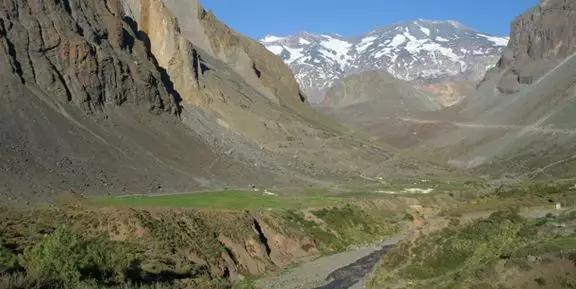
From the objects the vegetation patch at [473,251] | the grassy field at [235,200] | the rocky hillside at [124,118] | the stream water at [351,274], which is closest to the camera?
the vegetation patch at [473,251]

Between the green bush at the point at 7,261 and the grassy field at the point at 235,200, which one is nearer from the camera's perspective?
the green bush at the point at 7,261

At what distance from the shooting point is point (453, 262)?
4344 cm

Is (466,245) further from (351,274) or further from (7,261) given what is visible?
(7,261)

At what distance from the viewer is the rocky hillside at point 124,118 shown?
97375 millimetres

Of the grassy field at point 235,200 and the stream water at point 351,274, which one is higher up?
the grassy field at point 235,200

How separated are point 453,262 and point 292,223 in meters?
34.1

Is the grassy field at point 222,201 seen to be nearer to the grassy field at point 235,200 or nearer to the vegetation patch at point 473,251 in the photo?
the grassy field at point 235,200

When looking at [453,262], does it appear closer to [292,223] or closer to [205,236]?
[205,236]

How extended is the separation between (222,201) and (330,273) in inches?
1402

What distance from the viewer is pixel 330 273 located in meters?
58.5

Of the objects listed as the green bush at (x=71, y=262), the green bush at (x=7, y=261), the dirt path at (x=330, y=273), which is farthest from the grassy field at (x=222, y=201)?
the green bush at (x=71, y=262)

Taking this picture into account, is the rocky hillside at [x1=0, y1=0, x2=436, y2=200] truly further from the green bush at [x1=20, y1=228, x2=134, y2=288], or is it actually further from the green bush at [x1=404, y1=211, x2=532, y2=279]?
the green bush at [x1=404, y1=211, x2=532, y2=279]

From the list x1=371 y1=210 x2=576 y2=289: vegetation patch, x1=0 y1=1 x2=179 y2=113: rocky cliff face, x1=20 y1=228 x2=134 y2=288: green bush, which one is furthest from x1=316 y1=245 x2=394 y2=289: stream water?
x1=0 y1=1 x2=179 y2=113: rocky cliff face

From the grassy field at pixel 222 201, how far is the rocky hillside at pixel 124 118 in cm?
807
